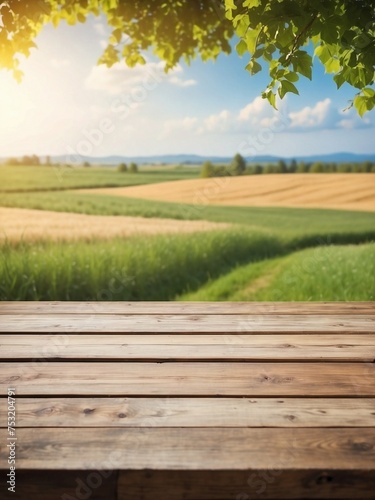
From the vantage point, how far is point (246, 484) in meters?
1.08

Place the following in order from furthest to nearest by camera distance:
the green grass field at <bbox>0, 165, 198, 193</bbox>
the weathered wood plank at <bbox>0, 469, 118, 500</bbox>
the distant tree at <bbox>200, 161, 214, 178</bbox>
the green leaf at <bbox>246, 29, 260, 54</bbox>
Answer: the distant tree at <bbox>200, 161, 214, 178</bbox> → the green grass field at <bbox>0, 165, 198, 193</bbox> → the green leaf at <bbox>246, 29, 260, 54</bbox> → the weathered wood plank at <bbox>0, 469, 118, 500</bbox>

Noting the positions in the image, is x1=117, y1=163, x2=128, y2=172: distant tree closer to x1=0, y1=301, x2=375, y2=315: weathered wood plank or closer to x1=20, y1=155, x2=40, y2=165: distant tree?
x1=20, y1=155, x2=40, y2=165: distant tree

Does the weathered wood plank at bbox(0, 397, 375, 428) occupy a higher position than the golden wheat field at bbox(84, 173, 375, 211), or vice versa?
the golden wheat field at bbox(84, 173, 375, 211)

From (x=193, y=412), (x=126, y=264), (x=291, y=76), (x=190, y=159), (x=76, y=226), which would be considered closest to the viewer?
(x=193, y=412)

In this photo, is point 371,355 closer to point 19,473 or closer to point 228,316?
point 228,316

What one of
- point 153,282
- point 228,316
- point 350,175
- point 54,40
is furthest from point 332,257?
point 54,40

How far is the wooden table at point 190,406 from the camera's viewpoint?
42.6 inches

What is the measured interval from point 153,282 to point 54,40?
236 centimetres

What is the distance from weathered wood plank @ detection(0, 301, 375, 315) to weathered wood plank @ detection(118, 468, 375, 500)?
133 centimetres

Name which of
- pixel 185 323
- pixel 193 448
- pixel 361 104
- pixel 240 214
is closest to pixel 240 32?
pixel 361 104

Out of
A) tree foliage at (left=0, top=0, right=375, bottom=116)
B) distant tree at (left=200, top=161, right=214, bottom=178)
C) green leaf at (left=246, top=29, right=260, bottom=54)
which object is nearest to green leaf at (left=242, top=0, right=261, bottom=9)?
tree foliage at (left=0, top=0, right=375, bottom=116)

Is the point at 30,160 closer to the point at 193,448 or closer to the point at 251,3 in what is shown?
the point at 251,3

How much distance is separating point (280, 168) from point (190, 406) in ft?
14.2

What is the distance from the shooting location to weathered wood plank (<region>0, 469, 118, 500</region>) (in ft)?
3.52
